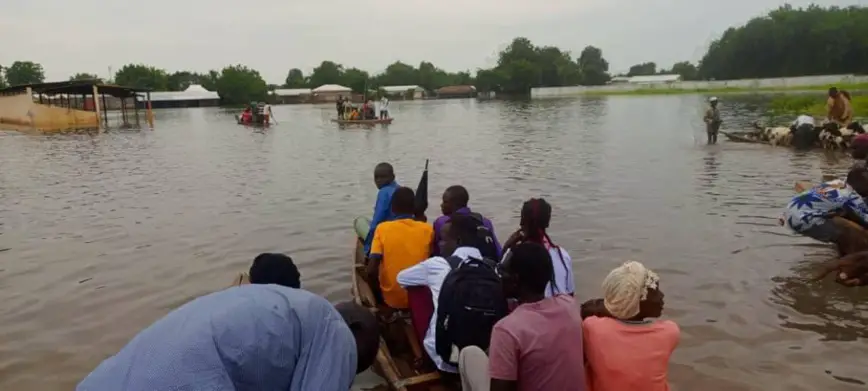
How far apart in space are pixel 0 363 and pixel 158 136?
29.3 m

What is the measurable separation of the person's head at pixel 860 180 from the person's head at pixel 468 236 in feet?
15.0

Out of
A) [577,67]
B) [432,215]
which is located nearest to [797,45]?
[577,67]

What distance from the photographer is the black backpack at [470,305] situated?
13.8 ft

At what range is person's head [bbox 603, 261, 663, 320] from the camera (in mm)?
3375

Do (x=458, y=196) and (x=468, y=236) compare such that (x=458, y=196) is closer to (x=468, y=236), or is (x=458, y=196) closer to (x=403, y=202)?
(x=403, y=202)

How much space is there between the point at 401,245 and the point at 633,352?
101 inches

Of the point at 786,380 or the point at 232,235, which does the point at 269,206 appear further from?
the point at 786,380

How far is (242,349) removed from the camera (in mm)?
2330

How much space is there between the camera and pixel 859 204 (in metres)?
7.23

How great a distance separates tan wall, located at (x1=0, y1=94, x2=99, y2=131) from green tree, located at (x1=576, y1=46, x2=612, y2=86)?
93.3 meters

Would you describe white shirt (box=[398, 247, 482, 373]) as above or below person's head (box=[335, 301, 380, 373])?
below

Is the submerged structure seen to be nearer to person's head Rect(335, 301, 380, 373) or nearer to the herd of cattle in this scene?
the herd of cattle

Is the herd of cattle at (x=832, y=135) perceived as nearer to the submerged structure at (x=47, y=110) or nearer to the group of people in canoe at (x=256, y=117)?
the group of people in canoe at (x=256, y=117)

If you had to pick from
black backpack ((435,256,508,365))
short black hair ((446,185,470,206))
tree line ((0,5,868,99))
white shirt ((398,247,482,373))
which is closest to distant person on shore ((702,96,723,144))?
short black hair ((446,185,470,206))
